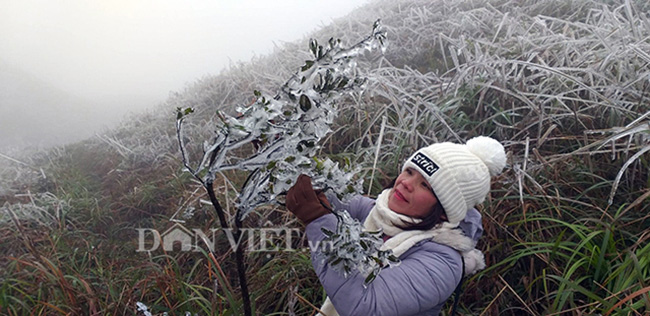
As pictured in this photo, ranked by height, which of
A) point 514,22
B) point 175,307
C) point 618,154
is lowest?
point 618,154

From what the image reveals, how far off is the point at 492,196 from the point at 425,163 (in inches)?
28.0

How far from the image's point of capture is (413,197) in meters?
1.07

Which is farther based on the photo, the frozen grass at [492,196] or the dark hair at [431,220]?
the frozen grass at [492,196]

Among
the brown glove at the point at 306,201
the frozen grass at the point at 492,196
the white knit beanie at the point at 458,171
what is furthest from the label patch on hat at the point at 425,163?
the frozen grass at the point at 492,196

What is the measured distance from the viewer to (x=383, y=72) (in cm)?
264

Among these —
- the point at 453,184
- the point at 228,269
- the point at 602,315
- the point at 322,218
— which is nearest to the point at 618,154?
the point at 602,315

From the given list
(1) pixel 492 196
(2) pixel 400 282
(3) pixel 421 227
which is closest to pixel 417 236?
(3) pixel 421 227

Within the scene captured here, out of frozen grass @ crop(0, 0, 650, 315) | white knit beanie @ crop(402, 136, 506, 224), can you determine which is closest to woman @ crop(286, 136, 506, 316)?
white knit beanie @ crop(402, 136, 506, 224)

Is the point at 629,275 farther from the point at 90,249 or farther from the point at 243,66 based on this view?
the point at 243,66

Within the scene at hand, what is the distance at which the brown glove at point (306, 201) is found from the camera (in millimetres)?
924

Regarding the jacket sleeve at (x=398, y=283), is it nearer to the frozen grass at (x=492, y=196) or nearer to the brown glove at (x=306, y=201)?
the brown glove at (x=306, y=201)

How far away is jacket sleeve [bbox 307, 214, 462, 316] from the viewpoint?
907 millimetres

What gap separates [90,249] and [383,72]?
2.13m

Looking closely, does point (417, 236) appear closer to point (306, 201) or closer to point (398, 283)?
point (398, 283)
